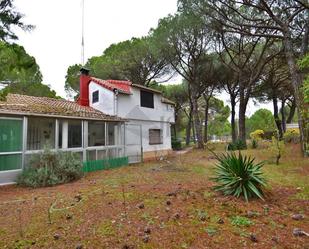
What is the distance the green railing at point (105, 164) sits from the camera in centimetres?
1240

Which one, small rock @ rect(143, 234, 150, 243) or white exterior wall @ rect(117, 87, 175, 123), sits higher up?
white exterior wall @ rect(117, 87, 175, 123)

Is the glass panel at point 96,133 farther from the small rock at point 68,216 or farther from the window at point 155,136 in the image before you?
the small rock at point 68,216

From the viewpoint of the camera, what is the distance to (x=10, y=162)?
9703mm

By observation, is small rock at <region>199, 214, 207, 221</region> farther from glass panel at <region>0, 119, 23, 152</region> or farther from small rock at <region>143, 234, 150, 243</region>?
glass panel at <region>0, 119, 23, 152</region>

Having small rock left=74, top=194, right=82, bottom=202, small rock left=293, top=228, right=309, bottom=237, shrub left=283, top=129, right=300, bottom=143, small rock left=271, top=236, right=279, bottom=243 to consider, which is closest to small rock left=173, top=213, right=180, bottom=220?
small rock left=271, top=236, right=279, bottom=243

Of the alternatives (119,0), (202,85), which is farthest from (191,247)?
(202,85)

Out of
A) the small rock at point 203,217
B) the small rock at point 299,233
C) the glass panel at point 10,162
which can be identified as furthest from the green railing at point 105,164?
the small rock at point 299,233

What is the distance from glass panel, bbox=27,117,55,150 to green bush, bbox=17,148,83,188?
1505 mm

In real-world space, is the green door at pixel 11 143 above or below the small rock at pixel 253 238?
above

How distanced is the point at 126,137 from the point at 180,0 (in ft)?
33.0

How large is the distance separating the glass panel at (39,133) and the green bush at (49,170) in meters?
1.51

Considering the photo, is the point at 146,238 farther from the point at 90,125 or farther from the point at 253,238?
the point at 90,125

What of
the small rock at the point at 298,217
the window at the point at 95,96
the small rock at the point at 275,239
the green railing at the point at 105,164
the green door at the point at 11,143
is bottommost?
the small rock at the point at 275,239

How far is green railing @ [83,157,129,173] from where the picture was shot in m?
12.4
